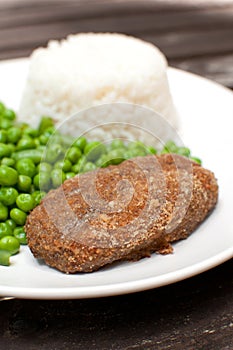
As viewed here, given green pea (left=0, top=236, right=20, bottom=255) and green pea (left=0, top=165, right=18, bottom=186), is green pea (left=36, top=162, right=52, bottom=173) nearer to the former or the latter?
green pea (left=0, top=165, right=18, bottom=186)

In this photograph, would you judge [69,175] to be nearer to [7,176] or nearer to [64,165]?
[64,165]

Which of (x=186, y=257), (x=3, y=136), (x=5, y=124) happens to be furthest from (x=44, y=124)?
(x=186, y=257)

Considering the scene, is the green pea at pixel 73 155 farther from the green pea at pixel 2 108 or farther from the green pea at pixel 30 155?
the green pea at pixel 2 108

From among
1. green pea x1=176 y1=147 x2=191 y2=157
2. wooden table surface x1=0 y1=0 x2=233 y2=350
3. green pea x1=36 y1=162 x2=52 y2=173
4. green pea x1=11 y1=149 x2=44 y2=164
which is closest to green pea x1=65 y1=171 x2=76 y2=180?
green pea x1=36 y1=162 x2=52 y2=173

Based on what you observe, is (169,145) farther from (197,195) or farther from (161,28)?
(161,28)

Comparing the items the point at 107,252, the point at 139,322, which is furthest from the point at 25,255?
the point at 139,322
